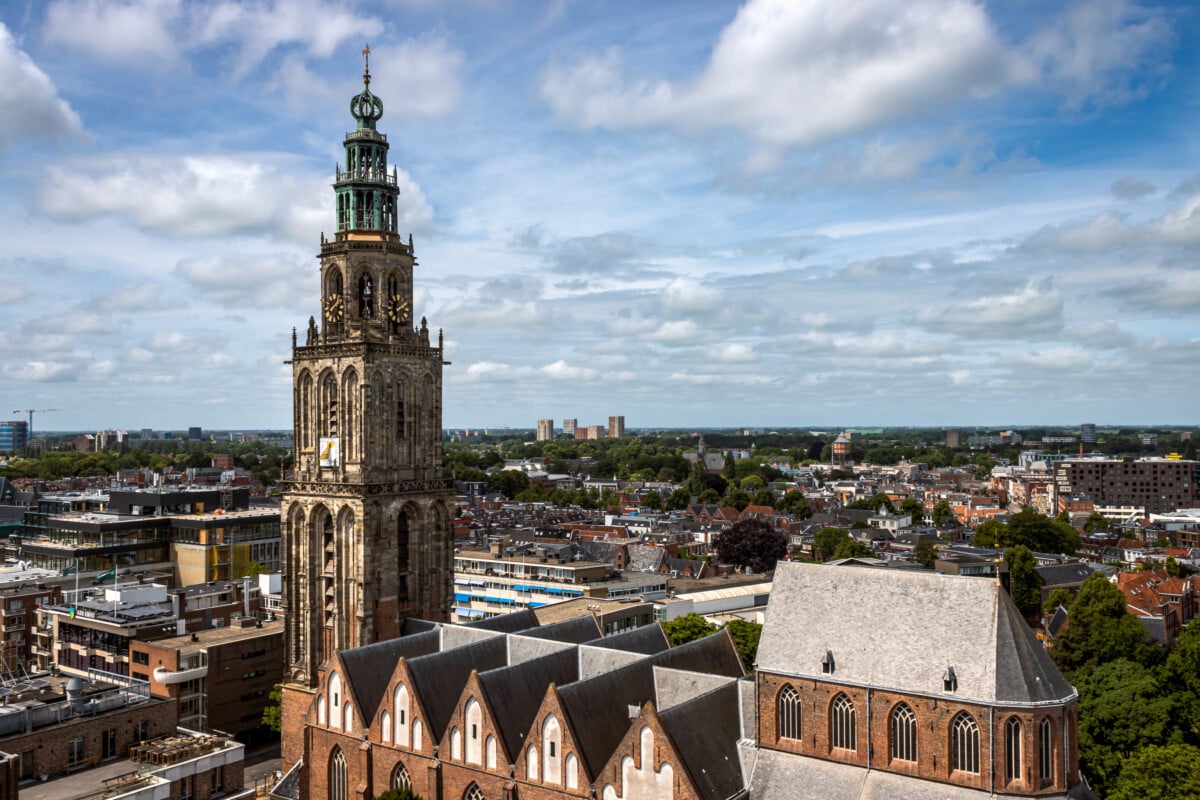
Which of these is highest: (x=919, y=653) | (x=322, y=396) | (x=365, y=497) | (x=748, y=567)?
(x=322, y=396)

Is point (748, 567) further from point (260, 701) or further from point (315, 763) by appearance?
point (315, 763)

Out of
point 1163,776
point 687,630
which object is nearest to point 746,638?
point 687,630

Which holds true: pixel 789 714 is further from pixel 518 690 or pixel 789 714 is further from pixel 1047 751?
pixel 518 690

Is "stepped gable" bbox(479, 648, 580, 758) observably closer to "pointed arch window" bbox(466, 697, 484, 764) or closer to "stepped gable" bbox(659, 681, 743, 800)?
"pointed arch window" bbox(466, 697, 484, 764)

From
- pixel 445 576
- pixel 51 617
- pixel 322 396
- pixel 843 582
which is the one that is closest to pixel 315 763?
pixel 445 576

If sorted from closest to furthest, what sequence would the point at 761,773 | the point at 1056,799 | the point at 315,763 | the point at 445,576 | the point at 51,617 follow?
the point at 1056,799, the point at 761,773, the point at 315,763, the point at 445,576, the point at 51,617

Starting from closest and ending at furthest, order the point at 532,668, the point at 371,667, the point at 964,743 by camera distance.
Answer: the point at 964,743 → the point at 532,668 → the point at 371,667
